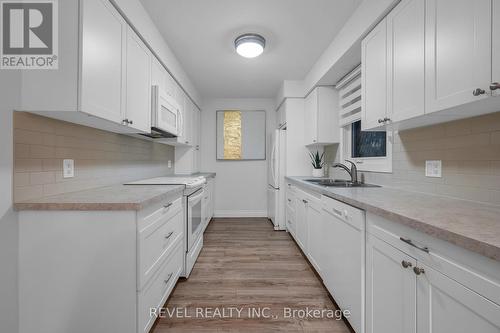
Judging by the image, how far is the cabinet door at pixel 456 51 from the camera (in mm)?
933

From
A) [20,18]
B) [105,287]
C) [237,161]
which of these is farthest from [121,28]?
[237,161]

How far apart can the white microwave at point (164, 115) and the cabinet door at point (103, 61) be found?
1.57ft

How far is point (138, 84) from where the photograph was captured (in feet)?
6.12

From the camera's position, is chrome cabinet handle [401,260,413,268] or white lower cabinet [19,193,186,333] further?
white lower cabinet [19,193,186,333]

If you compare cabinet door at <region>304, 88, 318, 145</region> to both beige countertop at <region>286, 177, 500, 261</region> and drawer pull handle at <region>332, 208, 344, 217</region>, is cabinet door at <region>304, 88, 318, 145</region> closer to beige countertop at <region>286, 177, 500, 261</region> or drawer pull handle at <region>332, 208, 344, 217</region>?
drawer pull handle at <region>332, 208, 344, 217</region>

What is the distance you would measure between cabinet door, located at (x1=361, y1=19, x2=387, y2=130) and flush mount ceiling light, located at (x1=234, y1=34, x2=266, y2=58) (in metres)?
1.02

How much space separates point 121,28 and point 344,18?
1.87 metres

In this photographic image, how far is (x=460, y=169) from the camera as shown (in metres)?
1.33

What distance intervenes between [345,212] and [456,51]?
3.32ft

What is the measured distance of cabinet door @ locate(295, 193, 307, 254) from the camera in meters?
2.58

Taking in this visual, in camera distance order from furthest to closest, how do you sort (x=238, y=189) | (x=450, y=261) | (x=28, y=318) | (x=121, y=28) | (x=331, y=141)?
1. (x=238, y=189)
2. (x=331, y=141)
3. (x=121, y=28)
4. (x=28, y=318)
5. (x=450, y=261)

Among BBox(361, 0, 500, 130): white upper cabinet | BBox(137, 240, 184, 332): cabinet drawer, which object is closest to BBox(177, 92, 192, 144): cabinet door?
BBox(137, 240, 184, 332): cabinet drawer

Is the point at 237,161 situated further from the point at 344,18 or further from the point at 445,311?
the point at 445,311
